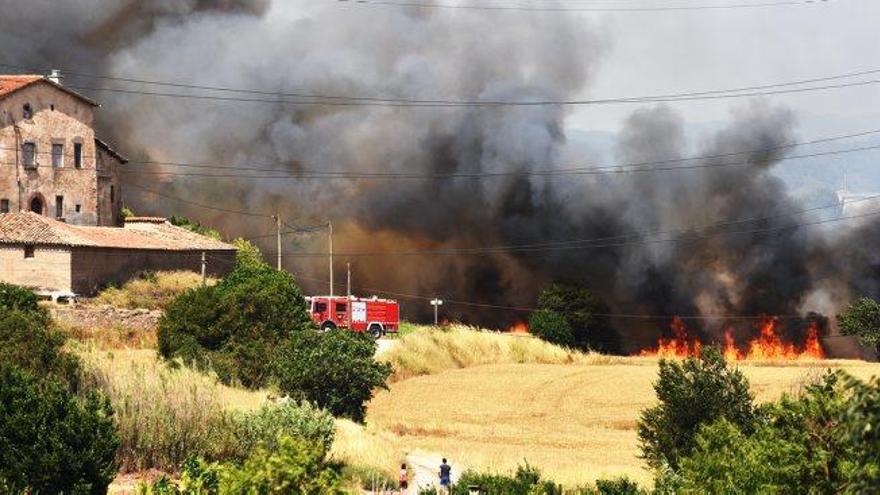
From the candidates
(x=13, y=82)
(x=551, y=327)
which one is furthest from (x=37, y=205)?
(x=551, y=327)

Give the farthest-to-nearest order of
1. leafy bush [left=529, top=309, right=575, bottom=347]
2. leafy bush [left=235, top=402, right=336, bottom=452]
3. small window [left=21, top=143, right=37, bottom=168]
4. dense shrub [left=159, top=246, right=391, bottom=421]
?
1. leafy bush [left=529, top=309, right=575, bottom=347]
2. small window [left=21, top=143, right=37, bottom=168]
3. dense shrub [left=159, top=246, right=391, bottom=421]
4. leafy bush [left=235, top=402, right=336, bottom=452]

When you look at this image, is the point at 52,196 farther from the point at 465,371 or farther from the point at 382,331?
the point at 465,371

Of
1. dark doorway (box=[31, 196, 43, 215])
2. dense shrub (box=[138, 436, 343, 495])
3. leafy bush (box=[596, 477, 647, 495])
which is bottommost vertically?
leafy bush (box=[596, 477, 647, 495])

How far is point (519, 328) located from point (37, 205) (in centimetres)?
3403

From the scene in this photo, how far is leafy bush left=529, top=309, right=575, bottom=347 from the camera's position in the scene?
8219cm

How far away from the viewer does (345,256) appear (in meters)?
97.1

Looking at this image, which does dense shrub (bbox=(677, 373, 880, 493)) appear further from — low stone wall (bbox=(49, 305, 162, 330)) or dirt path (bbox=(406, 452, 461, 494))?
low stone wall (bbox=(49, 305, 162, 330))

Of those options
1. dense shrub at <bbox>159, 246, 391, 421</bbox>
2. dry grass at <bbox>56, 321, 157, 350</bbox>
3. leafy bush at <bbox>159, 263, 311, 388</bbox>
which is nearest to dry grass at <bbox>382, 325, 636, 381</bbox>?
dense shrub at <bbox>159, 246, 391, 421</bbox>

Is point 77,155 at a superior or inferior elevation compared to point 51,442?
superior

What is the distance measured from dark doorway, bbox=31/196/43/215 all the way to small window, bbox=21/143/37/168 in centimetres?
218

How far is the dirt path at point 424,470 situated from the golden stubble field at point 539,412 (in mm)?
852

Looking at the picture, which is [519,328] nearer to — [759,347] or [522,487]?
[759,347]

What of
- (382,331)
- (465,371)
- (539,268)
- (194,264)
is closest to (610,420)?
(465,371)

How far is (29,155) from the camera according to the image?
78.1 meters
